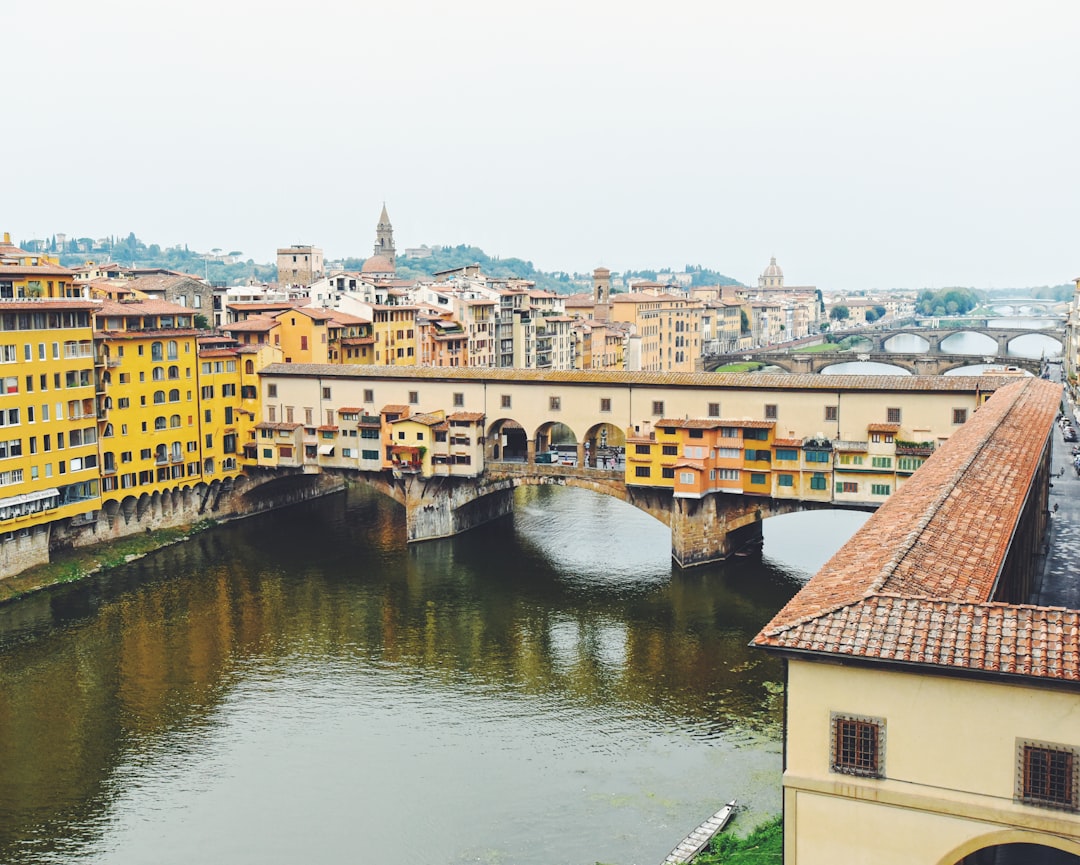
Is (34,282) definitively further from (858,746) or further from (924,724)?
(924,724)

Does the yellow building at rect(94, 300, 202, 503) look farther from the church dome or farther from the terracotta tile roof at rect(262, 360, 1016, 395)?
the church dome

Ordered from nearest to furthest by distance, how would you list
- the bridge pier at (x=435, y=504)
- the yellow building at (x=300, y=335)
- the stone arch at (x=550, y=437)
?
the bridge pier at (x=435, y=504) < the stone arch at (x=550, y=437) < the yellow building at (x=300, y=335)

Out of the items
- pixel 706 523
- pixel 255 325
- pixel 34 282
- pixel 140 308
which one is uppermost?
pixel 34 282

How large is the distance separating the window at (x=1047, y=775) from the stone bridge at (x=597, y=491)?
31286 millimetres

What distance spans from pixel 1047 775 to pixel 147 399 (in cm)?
4460

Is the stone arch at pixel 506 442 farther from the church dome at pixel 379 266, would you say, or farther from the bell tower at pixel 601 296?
the church dome at pixel 379 266

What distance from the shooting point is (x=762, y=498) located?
46781 mm

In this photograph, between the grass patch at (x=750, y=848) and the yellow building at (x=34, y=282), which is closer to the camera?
the grass patch at (x=750, y=848)

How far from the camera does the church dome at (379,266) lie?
130m

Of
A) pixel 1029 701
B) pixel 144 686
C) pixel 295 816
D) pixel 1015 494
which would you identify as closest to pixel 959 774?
pixel 1029 701

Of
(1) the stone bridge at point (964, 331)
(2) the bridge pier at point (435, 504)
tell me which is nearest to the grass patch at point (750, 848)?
(2) the bridge pier at point (435, 504)

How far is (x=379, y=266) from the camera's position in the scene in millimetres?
131500

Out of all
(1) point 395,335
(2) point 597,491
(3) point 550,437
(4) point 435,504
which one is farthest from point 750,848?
(3) point 550,437

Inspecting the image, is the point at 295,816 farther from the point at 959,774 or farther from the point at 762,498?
the point at 762,498
